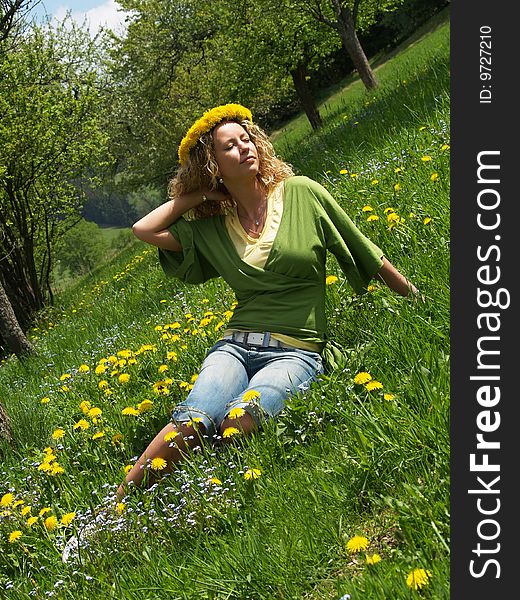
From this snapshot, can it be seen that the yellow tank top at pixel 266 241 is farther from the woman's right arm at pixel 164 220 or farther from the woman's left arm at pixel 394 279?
the woman's left arm at pixel 394 279

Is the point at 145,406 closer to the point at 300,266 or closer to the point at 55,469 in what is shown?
the point at 55,469

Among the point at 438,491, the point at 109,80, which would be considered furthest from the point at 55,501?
the point at 109,80

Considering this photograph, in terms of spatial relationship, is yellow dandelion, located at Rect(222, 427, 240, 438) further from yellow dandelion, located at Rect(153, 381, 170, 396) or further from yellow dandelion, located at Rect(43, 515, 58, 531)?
yellow dandelion, located at Rect(153, 381, 170, 396)

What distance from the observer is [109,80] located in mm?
29547

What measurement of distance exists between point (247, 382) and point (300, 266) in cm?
67

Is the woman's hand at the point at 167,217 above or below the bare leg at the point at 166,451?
above

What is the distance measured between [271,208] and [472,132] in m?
1.36

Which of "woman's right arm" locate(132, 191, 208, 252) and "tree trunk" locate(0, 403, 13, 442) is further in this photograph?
"tree trunk" locate(0, 403, 13, 442)

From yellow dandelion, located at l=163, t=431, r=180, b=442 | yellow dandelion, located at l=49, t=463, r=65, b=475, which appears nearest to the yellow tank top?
yellow dandelion, located at l=163, t=431, r=180, b=442

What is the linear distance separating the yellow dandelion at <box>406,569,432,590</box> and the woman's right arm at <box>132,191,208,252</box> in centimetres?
252

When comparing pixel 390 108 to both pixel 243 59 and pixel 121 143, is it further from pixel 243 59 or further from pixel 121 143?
pixel 121 143

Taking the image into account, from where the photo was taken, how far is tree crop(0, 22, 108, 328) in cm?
1441

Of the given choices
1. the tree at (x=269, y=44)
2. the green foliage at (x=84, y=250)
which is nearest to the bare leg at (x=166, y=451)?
the tree at (x=269, y=44)

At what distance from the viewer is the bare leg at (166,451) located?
3.20m
